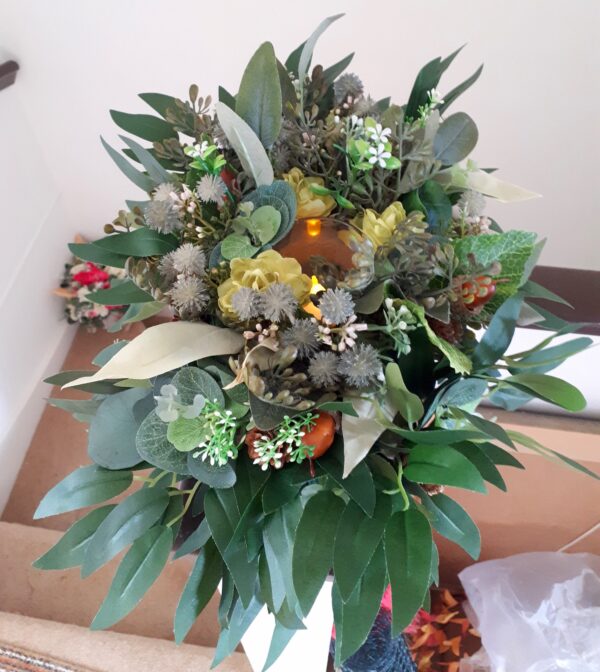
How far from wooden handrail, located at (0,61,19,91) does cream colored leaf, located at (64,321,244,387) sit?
5.04 ft

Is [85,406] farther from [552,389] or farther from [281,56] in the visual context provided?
[281,56]

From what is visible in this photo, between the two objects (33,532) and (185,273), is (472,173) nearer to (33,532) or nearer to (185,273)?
(185,273)

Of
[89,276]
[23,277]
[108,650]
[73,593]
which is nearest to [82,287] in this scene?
[89,276]

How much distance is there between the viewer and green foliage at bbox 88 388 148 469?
22.2 inches

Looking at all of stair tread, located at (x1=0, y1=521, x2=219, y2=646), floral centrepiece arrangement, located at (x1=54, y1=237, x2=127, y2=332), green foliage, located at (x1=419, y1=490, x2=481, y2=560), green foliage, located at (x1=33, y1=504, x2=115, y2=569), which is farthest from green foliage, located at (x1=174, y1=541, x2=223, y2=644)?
floral centrepiece arrangement, located at (x1=54, y1=237, x2=127, y2=332)

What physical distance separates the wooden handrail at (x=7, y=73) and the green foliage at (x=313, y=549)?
1678 millimetres

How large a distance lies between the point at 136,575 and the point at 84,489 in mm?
98

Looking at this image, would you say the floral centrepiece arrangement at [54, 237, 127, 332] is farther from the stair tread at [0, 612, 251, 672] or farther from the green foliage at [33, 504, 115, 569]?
the green foliage at [33, 504, 115, 569]

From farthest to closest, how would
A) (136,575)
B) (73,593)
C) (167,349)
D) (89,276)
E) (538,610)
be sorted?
(89,276)
(73,593)
(538,610)
(136,575)
(167,349)

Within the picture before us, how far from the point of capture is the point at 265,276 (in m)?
0.49

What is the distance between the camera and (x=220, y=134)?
56 cm

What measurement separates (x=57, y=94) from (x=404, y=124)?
1552mm

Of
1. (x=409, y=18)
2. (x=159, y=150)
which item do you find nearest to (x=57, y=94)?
(x=409, y=18)

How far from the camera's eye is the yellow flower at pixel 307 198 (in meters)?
0.56
